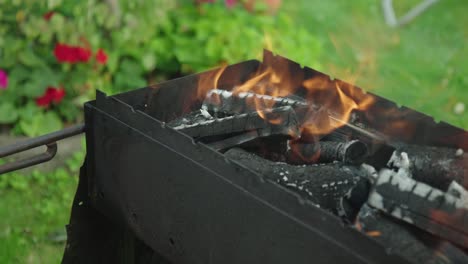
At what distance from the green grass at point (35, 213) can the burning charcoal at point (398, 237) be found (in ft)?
6.32

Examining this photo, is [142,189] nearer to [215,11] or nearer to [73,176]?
[73,176]

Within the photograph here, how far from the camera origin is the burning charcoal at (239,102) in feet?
7.39

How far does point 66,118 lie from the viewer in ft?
13.2

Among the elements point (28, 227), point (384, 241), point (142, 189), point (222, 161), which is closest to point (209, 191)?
point (222, 161)

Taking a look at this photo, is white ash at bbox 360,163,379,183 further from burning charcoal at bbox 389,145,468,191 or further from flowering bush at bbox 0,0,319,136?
flowering bush at bbox 0,0,319,136

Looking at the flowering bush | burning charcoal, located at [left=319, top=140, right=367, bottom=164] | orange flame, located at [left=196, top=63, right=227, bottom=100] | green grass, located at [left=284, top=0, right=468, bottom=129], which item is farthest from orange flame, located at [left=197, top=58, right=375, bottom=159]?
green grass, located at [left=284, top=0, right=468, bottom=129]

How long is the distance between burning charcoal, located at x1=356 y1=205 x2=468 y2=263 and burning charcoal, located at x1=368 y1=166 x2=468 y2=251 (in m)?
0.03

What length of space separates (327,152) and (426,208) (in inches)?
20.8

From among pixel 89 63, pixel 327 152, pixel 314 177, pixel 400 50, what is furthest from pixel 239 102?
pixel 400 50

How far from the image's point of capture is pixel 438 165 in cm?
196

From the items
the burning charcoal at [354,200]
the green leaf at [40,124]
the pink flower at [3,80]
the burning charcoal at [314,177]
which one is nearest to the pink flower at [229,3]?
the green leaf at [40,124]

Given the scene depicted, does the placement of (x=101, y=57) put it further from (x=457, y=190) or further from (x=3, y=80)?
(x=457, y=190)

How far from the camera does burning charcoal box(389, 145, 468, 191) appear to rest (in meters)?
1.93

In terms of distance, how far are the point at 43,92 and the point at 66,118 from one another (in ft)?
0.87
